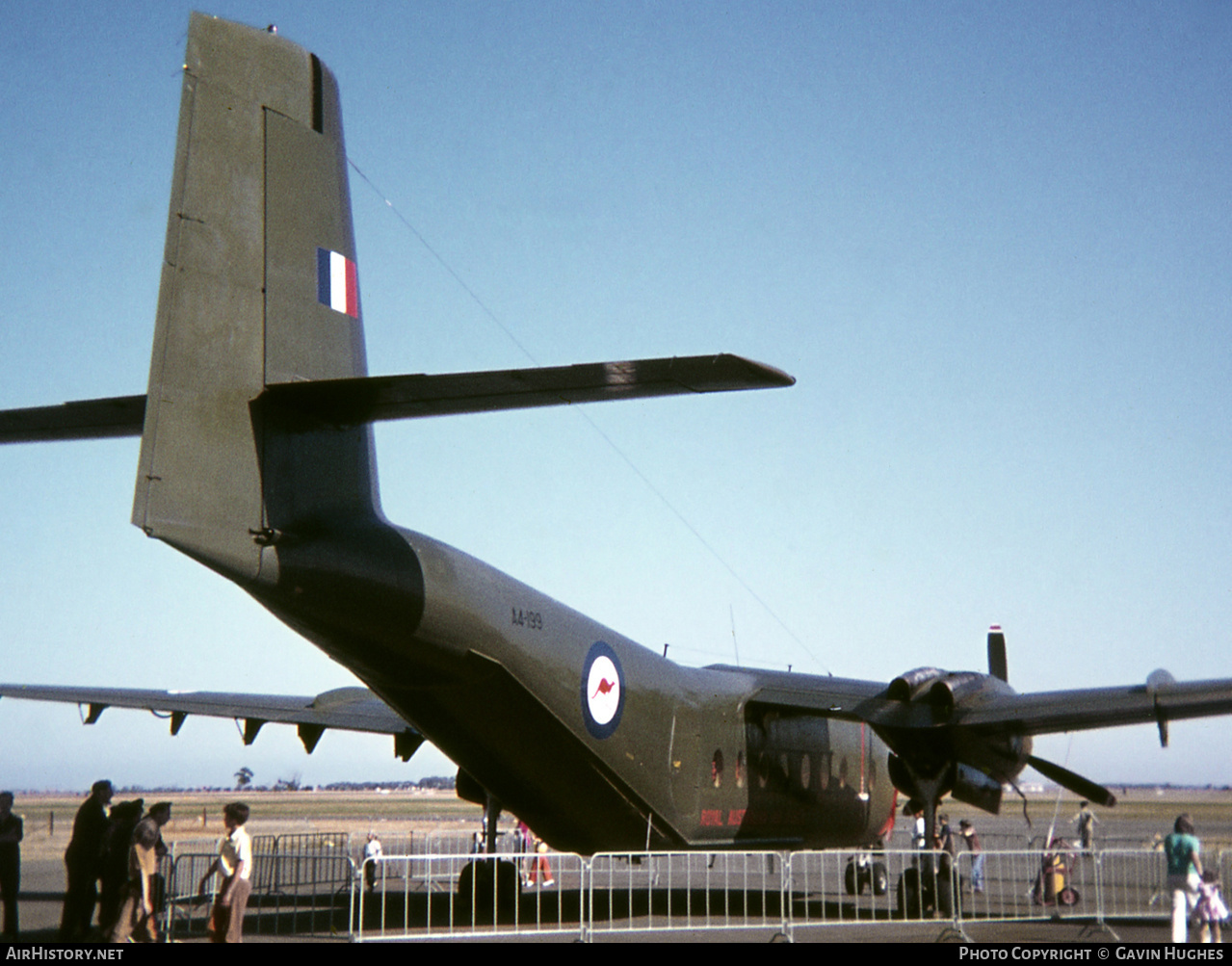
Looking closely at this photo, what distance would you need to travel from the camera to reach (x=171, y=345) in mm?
8031

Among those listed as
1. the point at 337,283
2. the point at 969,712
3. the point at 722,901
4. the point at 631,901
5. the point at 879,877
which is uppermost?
the point at 337,283

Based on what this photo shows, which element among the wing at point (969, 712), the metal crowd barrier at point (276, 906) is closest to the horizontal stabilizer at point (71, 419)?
the metal crowd barrier at point (276, 906)

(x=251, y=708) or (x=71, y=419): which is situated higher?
(x=71, y=419)

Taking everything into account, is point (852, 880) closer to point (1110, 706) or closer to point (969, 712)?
point (969, 712)

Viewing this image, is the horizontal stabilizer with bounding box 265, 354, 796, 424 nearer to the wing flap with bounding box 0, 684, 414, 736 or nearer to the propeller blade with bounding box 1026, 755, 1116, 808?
the wing flap with bounding box 0, 684, 414, 736

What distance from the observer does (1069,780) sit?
19.1 m

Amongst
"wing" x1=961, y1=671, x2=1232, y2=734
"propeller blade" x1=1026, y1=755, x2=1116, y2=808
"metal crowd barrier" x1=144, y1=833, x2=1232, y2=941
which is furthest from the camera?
"propeller blade" x1=1026, y1=755, x2=1116, y2=808

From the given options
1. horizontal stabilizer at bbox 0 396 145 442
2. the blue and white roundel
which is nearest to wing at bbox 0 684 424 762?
the blue and white roundel

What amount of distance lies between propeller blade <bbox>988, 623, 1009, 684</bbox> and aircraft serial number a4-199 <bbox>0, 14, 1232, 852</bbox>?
4.35 m

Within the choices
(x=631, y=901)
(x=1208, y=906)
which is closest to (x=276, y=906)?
(x=631, y=901)

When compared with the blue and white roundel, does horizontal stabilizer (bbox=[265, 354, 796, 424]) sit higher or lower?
higher

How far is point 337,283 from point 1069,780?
15.0m

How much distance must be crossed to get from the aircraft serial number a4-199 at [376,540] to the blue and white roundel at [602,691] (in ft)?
0.11

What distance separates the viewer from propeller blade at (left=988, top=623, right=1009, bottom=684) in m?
21.5
